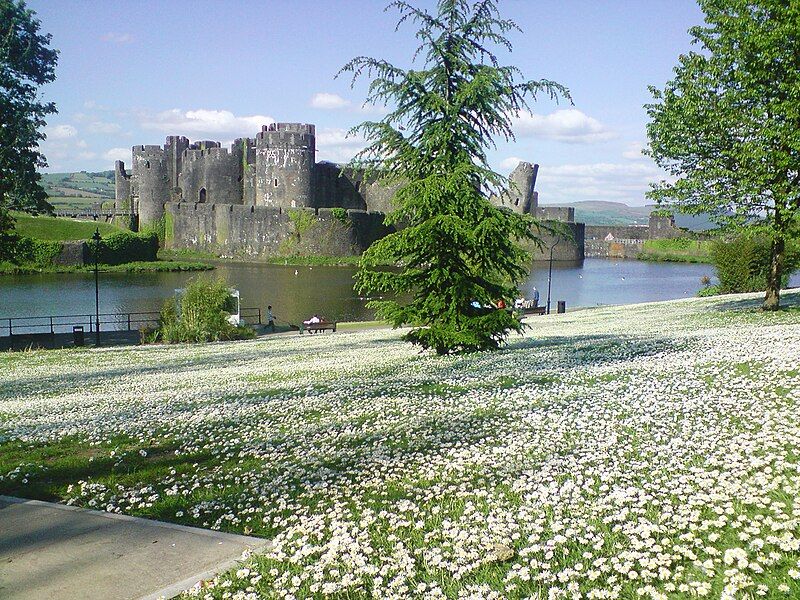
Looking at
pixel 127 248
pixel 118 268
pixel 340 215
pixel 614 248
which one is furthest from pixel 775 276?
pixel 614 248

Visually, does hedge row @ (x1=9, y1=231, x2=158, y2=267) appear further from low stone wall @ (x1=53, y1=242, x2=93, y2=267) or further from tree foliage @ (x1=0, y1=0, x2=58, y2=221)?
tree foliage @ (x1=0, y1=0, x2=58, y2=221)

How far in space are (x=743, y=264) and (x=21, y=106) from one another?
4442cm

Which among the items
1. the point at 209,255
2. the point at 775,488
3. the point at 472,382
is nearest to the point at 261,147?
the point at 209,255

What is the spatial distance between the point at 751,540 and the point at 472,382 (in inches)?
336

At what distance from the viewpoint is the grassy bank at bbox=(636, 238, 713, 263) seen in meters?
129

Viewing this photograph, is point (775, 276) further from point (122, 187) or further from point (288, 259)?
point (122, 187)

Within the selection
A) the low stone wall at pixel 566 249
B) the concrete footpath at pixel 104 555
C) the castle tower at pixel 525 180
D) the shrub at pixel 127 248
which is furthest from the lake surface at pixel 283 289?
the concrete footpath at pixel 104 555

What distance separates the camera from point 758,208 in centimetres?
2525

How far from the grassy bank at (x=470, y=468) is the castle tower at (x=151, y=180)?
9635 cm

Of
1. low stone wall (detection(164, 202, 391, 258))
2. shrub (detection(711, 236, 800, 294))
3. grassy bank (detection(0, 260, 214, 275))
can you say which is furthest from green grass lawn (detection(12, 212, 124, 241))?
shrub (detection(711, 236, 800, 294))

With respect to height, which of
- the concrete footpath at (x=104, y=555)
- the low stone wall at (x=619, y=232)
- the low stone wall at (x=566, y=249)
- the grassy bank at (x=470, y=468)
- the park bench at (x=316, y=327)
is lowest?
Result: the park bench at (x=316, y=327)

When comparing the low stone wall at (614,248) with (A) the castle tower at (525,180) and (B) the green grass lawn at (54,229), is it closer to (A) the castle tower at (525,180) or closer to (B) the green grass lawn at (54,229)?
(A) the castle tower at (525,180)

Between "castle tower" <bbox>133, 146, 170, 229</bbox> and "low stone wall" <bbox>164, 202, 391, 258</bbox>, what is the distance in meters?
7.40

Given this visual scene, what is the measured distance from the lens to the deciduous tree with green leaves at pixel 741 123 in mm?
23231
